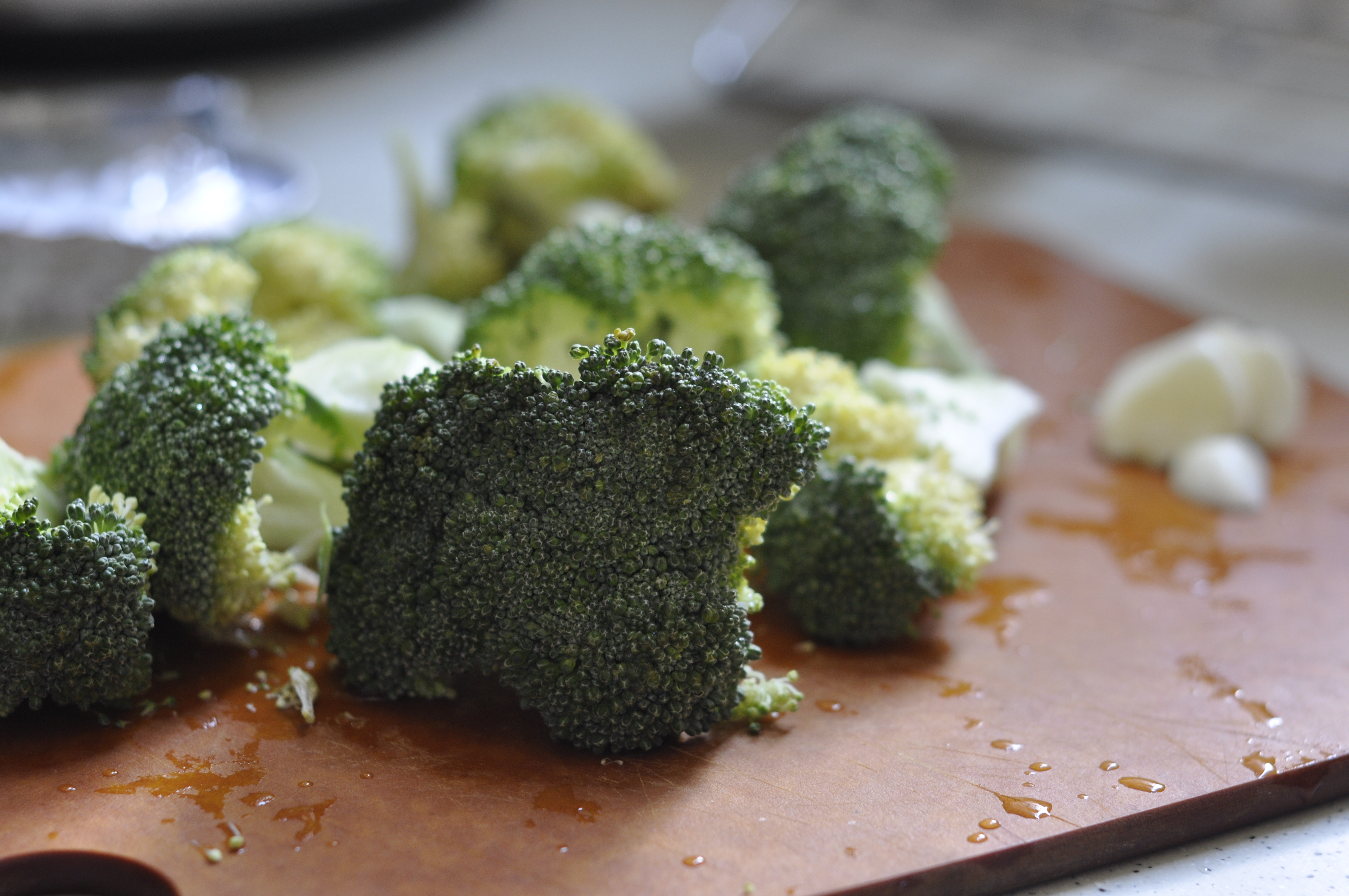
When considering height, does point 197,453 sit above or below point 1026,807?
above

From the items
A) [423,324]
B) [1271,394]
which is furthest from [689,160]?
[1271,394]

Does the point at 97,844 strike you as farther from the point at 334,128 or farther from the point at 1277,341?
the point at 334,128

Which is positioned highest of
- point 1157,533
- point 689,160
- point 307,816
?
point 689,160

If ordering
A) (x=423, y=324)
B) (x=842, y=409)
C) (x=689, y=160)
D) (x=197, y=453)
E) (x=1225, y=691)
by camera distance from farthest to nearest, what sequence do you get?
(x=689, y=160), (x=423, y=324), (x=842, y=409), (x=1225, y=691), (x=197, y=453)

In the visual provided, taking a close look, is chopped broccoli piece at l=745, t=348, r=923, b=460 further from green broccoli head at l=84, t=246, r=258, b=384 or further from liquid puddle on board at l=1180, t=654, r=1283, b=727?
green broccoli head at l=84, t=246, r=258, b=384

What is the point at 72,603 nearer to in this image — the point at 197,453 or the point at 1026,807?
the point at 197,453

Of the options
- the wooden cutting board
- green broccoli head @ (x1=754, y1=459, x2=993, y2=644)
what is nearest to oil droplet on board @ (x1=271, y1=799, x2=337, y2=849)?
the wooden cutting board

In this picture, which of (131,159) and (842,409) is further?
(131,159)
